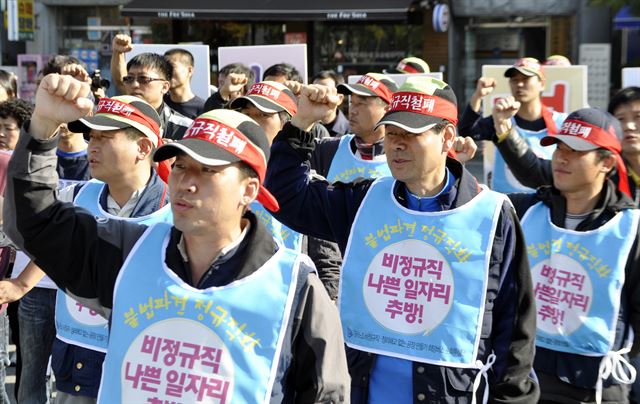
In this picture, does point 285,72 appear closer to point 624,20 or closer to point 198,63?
point 198,63

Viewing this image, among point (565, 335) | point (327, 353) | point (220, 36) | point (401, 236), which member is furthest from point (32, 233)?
point (220, 36)

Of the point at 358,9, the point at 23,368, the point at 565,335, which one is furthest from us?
the point at 358,9

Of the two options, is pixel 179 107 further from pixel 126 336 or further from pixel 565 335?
pixel 126 336

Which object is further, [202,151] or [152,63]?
[152,63]

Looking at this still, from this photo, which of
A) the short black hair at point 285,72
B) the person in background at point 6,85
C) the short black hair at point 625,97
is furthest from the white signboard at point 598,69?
the short black hair at point 625,97

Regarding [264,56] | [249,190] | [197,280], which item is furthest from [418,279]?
[264,56]

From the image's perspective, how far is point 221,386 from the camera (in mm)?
2730

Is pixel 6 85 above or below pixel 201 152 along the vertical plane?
above

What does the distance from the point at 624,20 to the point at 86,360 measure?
50.0 feet

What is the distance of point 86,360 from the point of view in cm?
392

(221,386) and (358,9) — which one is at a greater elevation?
(358,9)

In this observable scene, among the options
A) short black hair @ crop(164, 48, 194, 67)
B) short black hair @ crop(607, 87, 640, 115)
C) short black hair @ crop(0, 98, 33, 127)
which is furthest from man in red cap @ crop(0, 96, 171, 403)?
short black hair @ crop(164, 48, 194, 67)

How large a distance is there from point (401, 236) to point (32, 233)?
56.1 inches

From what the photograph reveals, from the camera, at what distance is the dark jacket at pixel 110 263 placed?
2775mm
